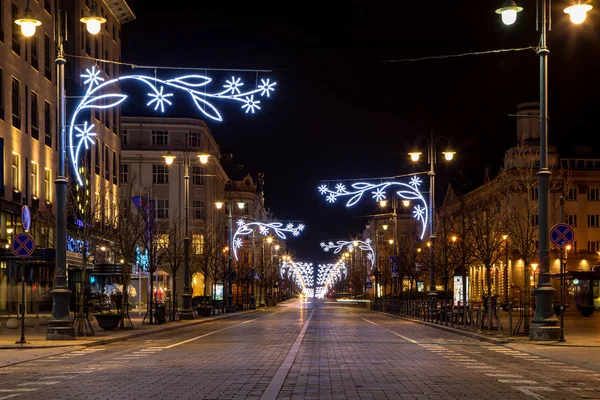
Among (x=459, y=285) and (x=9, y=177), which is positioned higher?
(x=9, y=177)

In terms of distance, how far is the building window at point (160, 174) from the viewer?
103m

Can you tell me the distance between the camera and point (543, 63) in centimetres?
2855

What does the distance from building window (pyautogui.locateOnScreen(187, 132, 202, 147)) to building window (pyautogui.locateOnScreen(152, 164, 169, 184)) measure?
13.0ft

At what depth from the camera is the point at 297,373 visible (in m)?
18.5

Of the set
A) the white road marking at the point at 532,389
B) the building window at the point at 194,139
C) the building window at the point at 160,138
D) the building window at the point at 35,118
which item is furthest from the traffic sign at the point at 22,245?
the building window at the point at 160,138

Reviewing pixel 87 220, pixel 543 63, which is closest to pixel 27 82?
pixel 87 220

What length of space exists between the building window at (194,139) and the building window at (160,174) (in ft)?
13.0

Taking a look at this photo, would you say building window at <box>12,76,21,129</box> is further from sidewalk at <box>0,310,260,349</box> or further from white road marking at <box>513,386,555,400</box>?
white road marking at <box>513,386,555,400</box>

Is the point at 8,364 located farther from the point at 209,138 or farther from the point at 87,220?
the point at 209,138

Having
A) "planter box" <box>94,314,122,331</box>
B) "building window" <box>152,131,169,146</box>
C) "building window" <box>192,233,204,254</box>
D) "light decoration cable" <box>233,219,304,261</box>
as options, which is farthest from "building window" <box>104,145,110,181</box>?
"planter box" <box>94,314,122,331</box>

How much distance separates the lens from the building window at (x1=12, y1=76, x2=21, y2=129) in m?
49.3

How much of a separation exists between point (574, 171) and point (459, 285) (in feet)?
141

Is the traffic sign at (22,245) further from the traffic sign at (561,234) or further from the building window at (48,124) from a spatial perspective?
the building window at (48,124)

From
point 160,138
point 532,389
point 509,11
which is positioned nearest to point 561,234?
point 509,11
